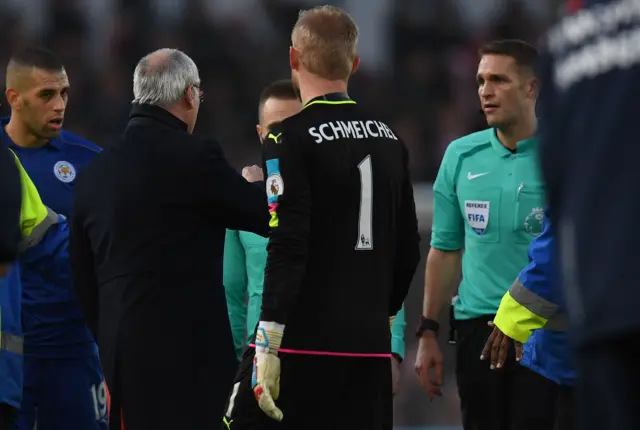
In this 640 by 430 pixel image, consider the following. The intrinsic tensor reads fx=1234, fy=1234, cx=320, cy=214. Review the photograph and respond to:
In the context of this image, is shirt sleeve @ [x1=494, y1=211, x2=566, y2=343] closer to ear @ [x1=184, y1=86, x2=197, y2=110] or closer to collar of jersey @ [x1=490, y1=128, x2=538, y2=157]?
ear @ [x1=184, y1=86, x2=197, y2=110]

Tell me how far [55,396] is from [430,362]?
5.82 ft

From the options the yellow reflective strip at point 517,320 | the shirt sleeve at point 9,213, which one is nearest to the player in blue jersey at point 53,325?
the yellow reflective strip at point 517,320

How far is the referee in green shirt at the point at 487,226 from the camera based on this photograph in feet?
18.5

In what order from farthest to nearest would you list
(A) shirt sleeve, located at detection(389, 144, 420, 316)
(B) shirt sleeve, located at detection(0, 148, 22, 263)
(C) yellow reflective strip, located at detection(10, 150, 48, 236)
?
1. (C) yellow reflective strip, located at detection(10, 150, 48, 236)
2. (A) shirt sleeve, located at detection(389, 144, 420, 316)
3. (B) shirt sleeve, located at detection(0, 148, 22, 263)

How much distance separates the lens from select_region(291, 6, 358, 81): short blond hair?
4332 millimetres

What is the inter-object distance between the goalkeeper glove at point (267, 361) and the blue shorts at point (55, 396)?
169 centimetres

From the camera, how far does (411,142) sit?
1273 centimetres

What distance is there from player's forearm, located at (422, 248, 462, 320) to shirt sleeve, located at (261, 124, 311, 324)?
1973 mm

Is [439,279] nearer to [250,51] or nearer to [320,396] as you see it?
[320,396]

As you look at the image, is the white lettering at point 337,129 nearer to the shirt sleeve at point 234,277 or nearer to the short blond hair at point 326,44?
the short blond hair at point 326,44

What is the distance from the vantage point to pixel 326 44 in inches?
170

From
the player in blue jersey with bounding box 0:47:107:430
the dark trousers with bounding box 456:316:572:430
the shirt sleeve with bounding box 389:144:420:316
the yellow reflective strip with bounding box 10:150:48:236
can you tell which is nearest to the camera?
the shirt sleeve with bounding box 389:144:420:316

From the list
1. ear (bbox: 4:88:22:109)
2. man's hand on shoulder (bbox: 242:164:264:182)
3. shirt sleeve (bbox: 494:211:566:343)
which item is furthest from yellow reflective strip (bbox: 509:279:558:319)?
ear (bbox: 4:88:22:109)

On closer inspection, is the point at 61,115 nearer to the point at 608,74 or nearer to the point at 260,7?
the point at 608,74
